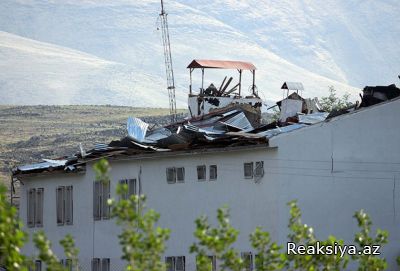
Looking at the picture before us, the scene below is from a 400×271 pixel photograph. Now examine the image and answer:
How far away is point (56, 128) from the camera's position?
5630 inches

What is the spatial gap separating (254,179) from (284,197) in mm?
1478

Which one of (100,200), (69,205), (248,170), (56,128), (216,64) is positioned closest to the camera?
(248,170)

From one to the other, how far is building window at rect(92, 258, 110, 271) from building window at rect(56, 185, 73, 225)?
216cm

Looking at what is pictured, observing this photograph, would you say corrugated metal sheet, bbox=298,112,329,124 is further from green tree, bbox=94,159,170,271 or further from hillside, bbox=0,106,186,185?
hillside, bbox=0,106,186,185

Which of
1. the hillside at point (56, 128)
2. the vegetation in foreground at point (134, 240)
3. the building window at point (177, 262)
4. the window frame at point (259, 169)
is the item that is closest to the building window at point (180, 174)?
the building window at point (177, 262)

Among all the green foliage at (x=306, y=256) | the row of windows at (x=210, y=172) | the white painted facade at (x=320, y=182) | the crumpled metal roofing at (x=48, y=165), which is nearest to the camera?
the green foliage at (x=306, y=256)

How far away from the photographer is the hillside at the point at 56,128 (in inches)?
4545

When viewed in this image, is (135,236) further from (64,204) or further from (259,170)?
(64,204)

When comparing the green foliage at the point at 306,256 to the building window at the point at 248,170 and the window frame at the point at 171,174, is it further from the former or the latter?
the window frame at the point at 171,174

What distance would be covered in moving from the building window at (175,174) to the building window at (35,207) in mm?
6966

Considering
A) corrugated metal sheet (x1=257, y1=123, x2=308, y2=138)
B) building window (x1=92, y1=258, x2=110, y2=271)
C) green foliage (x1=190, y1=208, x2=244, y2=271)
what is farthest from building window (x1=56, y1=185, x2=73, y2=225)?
green foliage (x1=190, y1=208, x2=244, y2=271)

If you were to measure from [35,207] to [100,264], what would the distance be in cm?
464

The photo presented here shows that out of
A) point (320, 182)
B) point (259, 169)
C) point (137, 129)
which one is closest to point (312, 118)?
point (137, 129)

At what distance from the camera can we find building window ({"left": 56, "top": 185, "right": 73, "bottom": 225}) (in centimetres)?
4791
